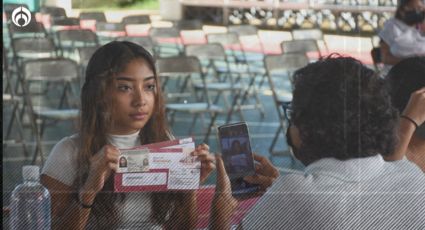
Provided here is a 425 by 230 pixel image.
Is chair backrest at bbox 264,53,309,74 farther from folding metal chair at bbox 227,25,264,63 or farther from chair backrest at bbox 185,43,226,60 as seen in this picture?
chair backrest at bbox 185,43,226,60

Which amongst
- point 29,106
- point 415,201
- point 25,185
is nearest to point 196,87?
point 29,106

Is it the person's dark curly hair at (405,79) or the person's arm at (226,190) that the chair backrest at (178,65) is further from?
the person's dark curly hair at (405,79)

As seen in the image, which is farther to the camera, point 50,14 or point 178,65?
point 178,65

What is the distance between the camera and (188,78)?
162 inches

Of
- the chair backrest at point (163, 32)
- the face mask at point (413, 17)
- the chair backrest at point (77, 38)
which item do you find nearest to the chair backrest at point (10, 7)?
the chair backrest at point (77, 38)

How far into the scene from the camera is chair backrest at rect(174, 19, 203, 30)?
12.6 ft

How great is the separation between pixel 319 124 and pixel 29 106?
1190 millimetres

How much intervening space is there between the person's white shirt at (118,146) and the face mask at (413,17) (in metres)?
1.13

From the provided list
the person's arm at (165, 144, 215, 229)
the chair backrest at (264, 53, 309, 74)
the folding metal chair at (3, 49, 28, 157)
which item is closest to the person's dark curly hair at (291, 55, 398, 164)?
the person's arm at (165, 144, 215, 229)

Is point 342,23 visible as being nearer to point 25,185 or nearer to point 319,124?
point 319,124

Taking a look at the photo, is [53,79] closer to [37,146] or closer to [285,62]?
[37,146]

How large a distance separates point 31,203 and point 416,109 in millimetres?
1336

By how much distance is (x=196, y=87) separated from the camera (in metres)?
4.48

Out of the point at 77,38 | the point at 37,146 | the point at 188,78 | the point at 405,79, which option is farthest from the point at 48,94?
the point at 405,79
